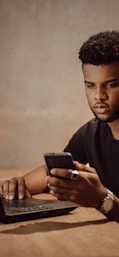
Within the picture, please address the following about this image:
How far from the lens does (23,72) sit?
234 centimetres

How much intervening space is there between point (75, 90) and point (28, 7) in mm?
515

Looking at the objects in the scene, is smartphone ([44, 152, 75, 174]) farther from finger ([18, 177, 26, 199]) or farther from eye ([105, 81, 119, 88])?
eye ([105, 81, 119, 88])

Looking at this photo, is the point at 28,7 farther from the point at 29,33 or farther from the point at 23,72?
the point at 23,72

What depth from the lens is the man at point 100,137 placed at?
1.23 meters

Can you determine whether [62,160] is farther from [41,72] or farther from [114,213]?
[41,72]

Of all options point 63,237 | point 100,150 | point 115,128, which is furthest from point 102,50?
point 63,237

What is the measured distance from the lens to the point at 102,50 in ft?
5.18

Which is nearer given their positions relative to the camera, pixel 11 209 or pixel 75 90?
pixel 11 209

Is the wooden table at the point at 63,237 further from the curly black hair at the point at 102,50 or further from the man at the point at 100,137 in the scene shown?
the curly black hair at the point at 102,50

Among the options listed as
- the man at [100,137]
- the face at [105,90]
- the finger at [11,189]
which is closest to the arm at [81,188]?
the man at [100,137]

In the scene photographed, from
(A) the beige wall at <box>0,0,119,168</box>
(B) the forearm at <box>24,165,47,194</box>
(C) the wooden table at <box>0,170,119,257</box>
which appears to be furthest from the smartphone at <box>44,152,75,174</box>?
(A) the beige wall at <box>0,0,119,168</box>

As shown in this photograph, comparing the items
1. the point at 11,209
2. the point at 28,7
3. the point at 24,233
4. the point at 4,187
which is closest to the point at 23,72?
the point at 28,7

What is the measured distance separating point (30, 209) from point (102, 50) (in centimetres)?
66

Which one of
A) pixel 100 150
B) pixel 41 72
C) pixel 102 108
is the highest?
pixel 41 72
